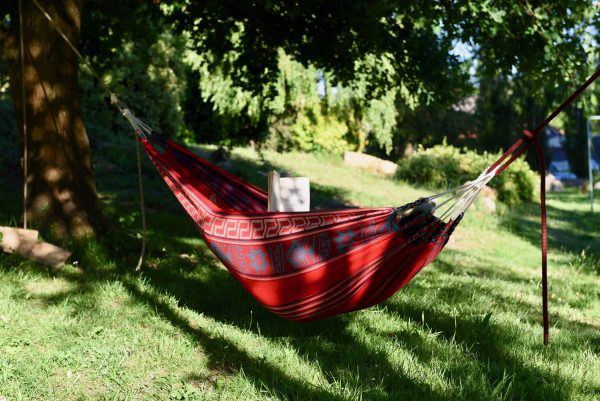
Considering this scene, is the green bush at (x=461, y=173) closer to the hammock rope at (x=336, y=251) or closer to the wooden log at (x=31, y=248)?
the wooden log at (x=31, y=248)

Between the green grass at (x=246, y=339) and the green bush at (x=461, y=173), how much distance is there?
27.2 ft

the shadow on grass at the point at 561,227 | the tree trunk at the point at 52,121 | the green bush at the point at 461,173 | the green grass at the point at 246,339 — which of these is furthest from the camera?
the green bush at the point at 461,173

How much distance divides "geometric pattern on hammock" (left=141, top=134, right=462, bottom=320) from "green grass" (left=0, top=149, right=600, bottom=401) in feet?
1.02

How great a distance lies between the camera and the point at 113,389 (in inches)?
106

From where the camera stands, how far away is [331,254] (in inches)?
114

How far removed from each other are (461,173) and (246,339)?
1129 centimetres

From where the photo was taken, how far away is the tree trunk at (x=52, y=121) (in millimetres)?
4637

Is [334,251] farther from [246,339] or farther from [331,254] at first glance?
[246,339]

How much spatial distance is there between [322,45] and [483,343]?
150 inches

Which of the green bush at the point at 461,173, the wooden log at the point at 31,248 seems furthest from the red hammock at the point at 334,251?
the green bush at the point at 461,173

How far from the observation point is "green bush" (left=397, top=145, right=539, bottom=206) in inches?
534

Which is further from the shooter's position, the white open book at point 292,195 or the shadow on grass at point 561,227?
the shadow on grass at point 561,227

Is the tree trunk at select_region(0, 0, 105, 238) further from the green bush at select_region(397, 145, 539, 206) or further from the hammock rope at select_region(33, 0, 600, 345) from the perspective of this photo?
the green bush at select_region(397, 145, 539, 206)

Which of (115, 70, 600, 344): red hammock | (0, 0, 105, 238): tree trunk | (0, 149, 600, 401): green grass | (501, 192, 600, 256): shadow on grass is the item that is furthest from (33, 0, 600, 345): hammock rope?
(501, 192, 600, 256): shadow on grass
